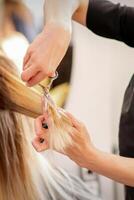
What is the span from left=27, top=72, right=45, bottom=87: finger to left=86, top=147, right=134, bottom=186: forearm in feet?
0.76

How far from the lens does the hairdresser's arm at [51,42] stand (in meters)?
0.94

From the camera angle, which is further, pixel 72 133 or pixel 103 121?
pixel 103 121

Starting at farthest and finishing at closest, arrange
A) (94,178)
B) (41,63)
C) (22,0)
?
(94,178), (22,0), (41,63)

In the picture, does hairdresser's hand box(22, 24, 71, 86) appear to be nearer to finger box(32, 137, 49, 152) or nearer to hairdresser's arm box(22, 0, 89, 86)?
hairdresser's arm box(22, 0, 89, 86)

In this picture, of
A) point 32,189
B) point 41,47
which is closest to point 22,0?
point 41,47

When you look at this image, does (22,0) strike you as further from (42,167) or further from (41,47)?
(42,167)

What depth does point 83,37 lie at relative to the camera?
1128mm

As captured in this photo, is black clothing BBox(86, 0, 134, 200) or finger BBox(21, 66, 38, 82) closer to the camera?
finger BBox(21, 66, 38, 82)

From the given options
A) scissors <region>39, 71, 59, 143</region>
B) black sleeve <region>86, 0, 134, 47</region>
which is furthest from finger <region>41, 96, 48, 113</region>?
black sleeve <region>86, 0, 134, 47</region>

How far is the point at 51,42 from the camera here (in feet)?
3.10

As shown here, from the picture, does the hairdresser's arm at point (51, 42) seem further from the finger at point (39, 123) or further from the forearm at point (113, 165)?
the forearm at point (113, 165)

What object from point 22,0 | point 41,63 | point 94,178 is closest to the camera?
point 41,63

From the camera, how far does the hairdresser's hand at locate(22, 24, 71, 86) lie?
36.6 inches

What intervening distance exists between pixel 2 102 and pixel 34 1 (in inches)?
11.3
